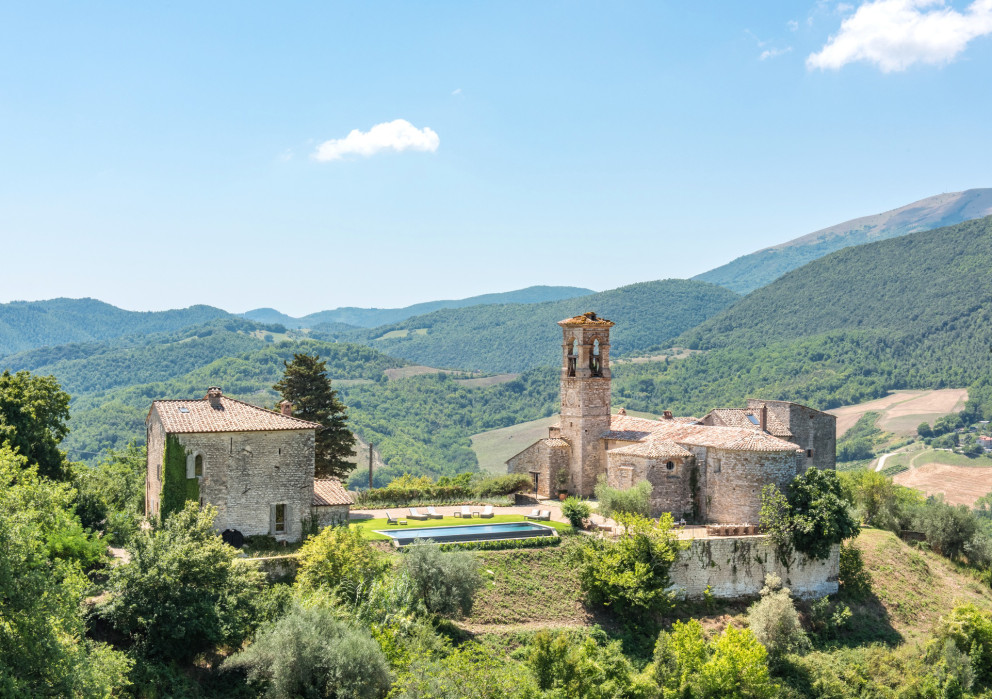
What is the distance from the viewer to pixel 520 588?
31094 mm

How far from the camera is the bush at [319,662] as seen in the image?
75.6 feet

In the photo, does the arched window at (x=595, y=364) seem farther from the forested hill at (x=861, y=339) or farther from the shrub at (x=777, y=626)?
the forested hill at (x=861, y=339)

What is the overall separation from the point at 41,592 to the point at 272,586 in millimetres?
9378

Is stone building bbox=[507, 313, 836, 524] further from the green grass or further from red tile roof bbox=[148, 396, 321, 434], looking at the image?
red tile roof bbox=[148, 396, 321, 434]

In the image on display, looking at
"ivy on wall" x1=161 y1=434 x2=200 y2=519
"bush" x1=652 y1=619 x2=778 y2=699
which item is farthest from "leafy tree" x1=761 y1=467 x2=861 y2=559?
"ivy on wall" x1=161 y1=434 x2=200 y2=519

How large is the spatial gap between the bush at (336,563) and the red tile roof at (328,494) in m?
4.52

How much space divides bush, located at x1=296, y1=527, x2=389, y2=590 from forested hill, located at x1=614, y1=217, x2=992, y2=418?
363 ft

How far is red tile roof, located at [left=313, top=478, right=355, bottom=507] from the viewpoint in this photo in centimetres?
3334

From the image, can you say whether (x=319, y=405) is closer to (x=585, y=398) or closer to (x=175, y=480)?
(x=585, y=398)

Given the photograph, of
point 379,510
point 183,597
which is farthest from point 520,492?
point 183,597

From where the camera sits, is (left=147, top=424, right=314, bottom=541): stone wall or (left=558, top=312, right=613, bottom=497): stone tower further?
(left=558, top=312, right=613, bottom=497): stone tower

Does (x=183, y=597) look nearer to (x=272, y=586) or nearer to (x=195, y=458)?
(x=272, y=586)

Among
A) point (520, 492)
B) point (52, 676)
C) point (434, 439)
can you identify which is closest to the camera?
point (52, 676)

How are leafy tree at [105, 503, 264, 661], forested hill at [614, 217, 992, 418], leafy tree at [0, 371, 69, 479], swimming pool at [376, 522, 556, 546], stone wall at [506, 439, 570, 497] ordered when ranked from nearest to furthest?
leafy tree at [105, 503, 264, 661]
swimming pool at [376, 522, 556, 546]
leafy tree at [0, 371, 69, 479]
stone wall at [506, 439, 570, 497]
forested hill at [614, 217, 992, 418]
